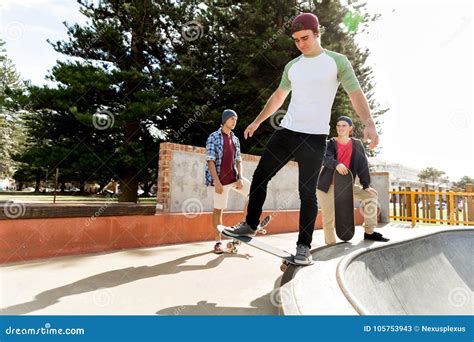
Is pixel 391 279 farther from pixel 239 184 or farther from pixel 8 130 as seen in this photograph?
pixel 8 130

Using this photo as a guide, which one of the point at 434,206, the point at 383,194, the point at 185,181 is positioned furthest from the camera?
the point at 383,194

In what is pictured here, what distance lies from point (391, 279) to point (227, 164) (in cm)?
243

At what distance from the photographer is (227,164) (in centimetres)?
426

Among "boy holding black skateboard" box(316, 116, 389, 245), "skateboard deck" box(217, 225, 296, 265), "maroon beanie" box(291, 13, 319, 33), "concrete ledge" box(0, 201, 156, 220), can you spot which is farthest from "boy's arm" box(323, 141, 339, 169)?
"concrete ledge" box(0, 201, 156, 220)

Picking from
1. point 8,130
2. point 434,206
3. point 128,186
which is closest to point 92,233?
point 128,186

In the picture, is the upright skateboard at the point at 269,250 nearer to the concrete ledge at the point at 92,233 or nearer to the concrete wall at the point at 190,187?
the concrete wall at the point at 190,187

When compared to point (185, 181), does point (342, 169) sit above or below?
above

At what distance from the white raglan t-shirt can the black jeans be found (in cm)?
9

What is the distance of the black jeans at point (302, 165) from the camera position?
266 cm

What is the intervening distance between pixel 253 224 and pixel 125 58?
12.2 metres

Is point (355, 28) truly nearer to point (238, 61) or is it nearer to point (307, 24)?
point (238, 61)

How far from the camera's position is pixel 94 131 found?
1192cm

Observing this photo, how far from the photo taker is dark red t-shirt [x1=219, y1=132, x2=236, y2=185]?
424cm
